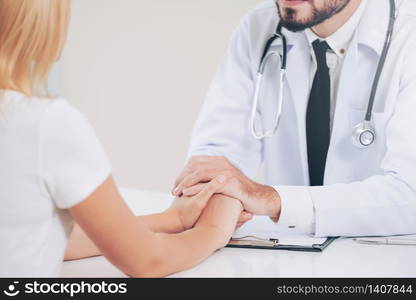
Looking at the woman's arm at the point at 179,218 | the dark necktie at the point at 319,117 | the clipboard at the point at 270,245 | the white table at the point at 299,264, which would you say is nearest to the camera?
the white table at the point at 299,264

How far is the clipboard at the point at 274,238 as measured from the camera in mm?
986

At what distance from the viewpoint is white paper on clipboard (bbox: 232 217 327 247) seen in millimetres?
1030

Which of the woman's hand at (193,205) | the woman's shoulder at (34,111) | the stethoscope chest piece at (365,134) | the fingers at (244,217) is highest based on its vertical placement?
the woman's shoulder at (34,111)

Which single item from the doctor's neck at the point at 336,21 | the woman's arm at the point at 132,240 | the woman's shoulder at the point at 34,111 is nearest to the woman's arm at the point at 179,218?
the woman's arm at the point at 132,240

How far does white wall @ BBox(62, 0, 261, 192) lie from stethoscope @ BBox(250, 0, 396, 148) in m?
0.59

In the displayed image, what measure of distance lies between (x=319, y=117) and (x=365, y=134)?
0.14 meters

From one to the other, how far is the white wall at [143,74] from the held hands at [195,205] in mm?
954

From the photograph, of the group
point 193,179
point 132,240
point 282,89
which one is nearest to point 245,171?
point 282,89

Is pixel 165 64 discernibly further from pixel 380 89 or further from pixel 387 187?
pixel 387 187

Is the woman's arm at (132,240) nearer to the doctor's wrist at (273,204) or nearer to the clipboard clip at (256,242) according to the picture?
the clipboard clip at (256,242)

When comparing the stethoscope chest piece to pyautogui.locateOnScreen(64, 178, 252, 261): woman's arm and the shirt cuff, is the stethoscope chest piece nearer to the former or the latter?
the shirt cuff

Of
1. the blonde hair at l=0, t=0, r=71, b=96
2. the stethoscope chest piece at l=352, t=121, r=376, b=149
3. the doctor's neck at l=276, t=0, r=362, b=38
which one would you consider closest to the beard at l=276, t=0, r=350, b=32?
the doctor's neck at l=276, t=0, r=362, b=38

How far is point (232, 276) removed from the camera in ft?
2.78

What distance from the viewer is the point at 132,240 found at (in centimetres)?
77
